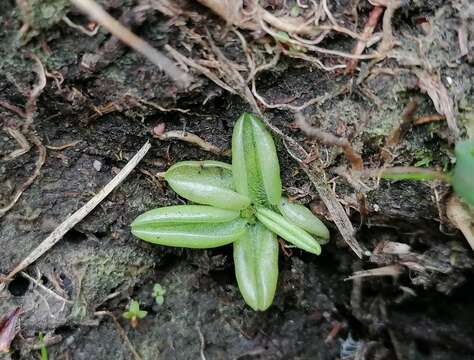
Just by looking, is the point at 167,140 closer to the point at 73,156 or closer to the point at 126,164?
the point at 126,164

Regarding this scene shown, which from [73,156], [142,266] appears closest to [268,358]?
[142,266]

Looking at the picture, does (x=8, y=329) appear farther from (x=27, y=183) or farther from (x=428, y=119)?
(x=428, y=119)

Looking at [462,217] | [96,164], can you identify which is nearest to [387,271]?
[462,217]

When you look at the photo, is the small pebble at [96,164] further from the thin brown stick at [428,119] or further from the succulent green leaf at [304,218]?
the thin brown stick at [428,119]

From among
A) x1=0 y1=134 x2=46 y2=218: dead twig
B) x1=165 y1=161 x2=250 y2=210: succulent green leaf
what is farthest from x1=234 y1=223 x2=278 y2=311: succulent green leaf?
x1=0 y1=134 x2=46 y2=218: dead twig

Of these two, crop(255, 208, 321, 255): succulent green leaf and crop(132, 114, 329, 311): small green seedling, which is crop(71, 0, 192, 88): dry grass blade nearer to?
crop(132, 114, 329, 311): small green seedling

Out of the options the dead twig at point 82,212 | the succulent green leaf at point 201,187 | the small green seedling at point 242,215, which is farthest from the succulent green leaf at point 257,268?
the dead twig at point 82,212
